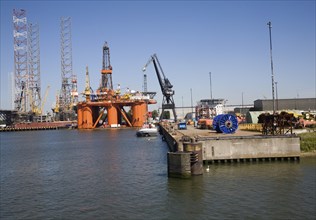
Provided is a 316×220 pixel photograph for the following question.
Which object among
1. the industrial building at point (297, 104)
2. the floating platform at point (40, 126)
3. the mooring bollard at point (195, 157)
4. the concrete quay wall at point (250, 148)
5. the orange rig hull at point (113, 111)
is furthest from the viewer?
the floating platform at point (40, 126)

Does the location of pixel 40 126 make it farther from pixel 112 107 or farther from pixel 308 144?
pixel 308 144

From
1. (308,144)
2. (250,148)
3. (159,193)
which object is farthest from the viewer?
(308,144)

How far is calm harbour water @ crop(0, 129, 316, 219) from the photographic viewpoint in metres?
22.0

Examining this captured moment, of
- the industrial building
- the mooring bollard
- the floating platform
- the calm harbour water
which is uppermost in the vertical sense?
the industrial building

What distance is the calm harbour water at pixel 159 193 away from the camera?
22.0 m

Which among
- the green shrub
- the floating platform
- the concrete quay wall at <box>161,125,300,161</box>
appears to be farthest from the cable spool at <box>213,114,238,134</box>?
the floating platform

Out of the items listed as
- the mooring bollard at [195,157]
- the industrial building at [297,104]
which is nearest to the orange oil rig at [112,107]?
the industrial building at [297,104]

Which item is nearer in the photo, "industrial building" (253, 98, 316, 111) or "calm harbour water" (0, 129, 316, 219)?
"calm harbour water" (0, 129, 316, 219)

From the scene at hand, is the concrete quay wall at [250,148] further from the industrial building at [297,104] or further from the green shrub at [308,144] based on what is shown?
the industrial building at [297,104]

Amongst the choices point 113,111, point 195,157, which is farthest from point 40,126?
point 195,157

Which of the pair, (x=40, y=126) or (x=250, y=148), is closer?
(x=250, y=148)

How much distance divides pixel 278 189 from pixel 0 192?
22458 mm

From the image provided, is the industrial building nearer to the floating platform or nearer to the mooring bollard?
the mooring bollard

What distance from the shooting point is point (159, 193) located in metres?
26.8
